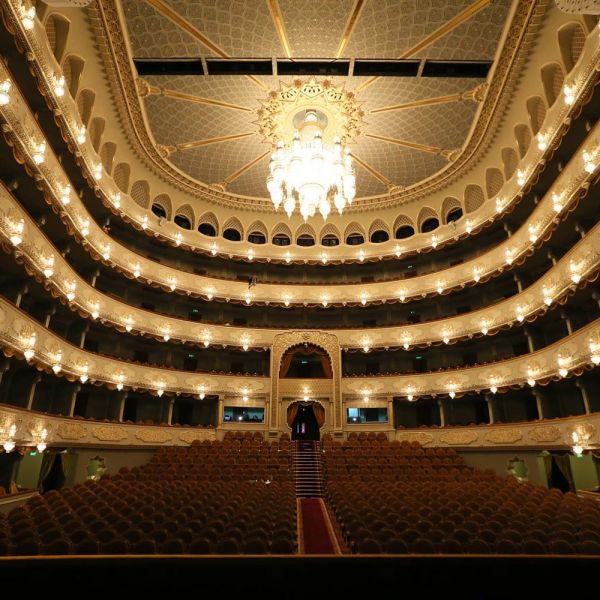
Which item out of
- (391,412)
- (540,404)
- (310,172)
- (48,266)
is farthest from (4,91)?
(540,404)

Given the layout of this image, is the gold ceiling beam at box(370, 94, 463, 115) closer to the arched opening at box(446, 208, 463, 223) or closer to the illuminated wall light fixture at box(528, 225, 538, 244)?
the illuminated wall light fixture at box(528, 225, 538, 244)

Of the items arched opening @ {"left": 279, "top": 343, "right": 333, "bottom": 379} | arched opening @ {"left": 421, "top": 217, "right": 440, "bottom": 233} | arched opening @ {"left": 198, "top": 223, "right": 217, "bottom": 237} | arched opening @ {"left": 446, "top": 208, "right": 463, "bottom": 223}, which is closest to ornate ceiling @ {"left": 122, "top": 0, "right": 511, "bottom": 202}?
arched opening @ {"left": 446, "top": 208, "right": 463, "bottom": 223}

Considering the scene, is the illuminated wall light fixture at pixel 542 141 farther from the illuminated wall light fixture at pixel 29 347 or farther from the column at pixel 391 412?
the illuminated wall light fixture at pixel 29 347

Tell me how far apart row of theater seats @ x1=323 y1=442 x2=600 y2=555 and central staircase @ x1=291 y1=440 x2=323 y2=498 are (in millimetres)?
2389

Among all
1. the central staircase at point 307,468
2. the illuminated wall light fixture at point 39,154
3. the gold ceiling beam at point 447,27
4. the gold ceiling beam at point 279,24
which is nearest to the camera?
the illuminated wall light fixture at point 39,154

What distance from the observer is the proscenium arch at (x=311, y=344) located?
1923 cm

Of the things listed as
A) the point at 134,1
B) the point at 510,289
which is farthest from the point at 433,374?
the point at 134,1

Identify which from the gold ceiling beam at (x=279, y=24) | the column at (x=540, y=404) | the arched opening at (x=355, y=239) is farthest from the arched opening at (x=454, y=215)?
the gold ceiling beam at (x=279, y=24)

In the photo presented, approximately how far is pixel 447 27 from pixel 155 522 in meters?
15.4

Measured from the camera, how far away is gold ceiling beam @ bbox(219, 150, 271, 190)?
747 inches

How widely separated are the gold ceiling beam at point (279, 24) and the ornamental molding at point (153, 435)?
1535 cm

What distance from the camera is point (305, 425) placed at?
22266mm

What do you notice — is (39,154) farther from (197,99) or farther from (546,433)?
(546,433)
